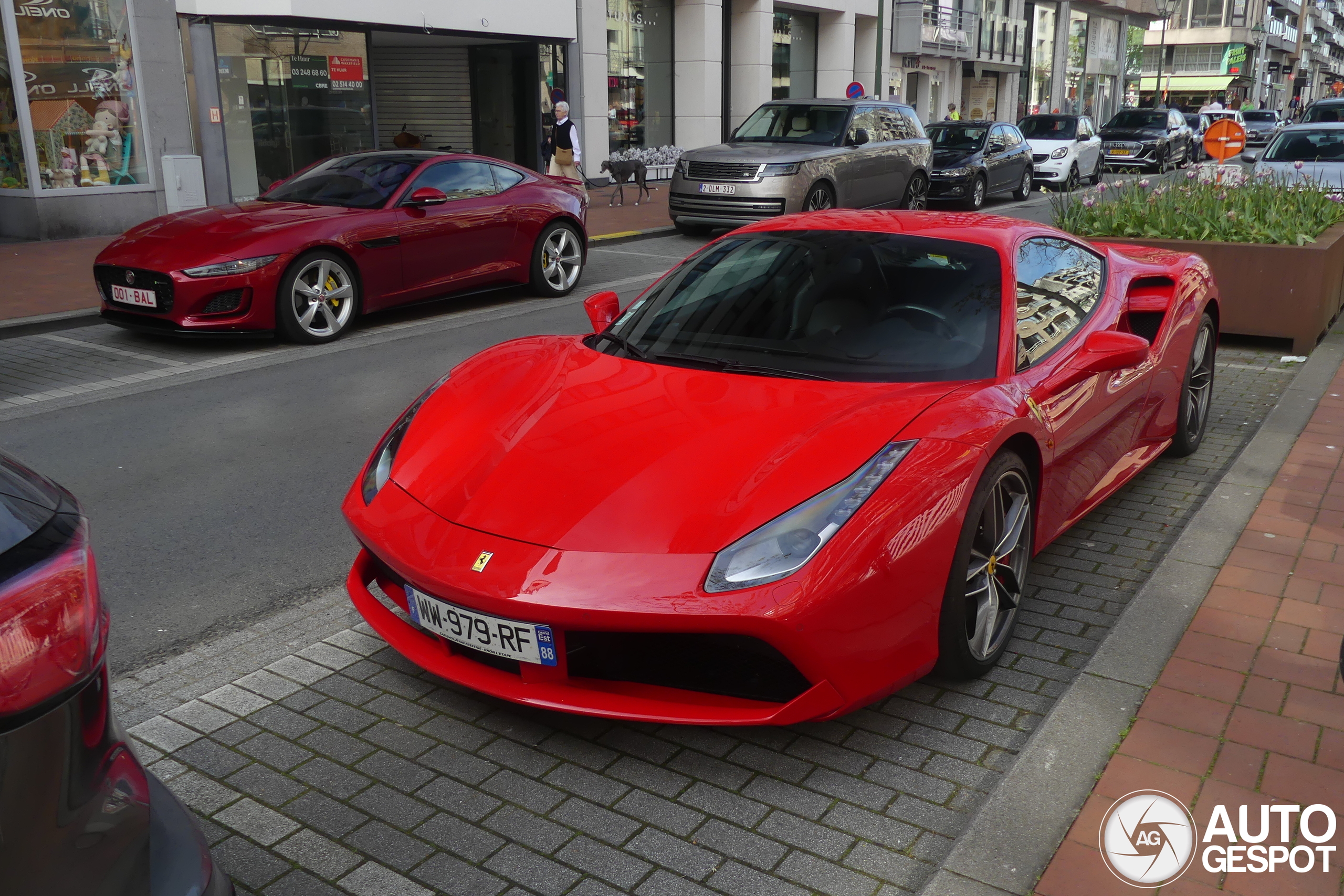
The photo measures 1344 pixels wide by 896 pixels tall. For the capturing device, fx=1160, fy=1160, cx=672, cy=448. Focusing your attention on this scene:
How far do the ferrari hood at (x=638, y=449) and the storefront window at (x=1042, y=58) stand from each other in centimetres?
4837

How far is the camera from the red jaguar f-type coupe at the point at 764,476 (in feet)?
9.33

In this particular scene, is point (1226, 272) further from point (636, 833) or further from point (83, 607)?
point (83, 607)

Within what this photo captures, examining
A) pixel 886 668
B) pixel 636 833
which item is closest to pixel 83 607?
pixel 636 833

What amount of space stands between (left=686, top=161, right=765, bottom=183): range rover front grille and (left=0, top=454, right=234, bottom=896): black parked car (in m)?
13.9

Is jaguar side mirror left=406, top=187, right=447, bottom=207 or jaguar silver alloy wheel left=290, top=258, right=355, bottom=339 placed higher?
jaguar side mirror left=406, top=187, right=447, bottom=207

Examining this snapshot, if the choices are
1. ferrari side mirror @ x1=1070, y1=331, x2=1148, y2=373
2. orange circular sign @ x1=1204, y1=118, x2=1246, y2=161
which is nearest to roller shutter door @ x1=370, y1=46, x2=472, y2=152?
orange circular sign @ x1=1204, y1=118, x2=1246, y2=161

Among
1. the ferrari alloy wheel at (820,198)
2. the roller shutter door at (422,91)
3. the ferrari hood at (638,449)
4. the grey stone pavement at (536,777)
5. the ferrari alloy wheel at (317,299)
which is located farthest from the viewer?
the roller shutter door at (422,91)

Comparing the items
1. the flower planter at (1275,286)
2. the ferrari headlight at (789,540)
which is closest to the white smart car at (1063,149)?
the flower planter at (1275,286)

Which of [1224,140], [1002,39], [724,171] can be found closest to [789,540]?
[724,171]

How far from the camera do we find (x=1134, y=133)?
30531mm

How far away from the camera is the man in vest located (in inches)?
631

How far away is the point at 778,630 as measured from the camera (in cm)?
273

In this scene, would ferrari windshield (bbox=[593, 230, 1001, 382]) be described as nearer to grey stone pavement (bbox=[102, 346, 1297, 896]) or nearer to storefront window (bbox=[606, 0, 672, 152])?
grey stone pavement (bbox=[102, 346, 1297, 896])

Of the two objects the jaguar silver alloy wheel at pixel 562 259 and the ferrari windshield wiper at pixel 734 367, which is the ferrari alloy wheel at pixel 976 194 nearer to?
the jaguar silver alloy wheel at pixel 562 259
